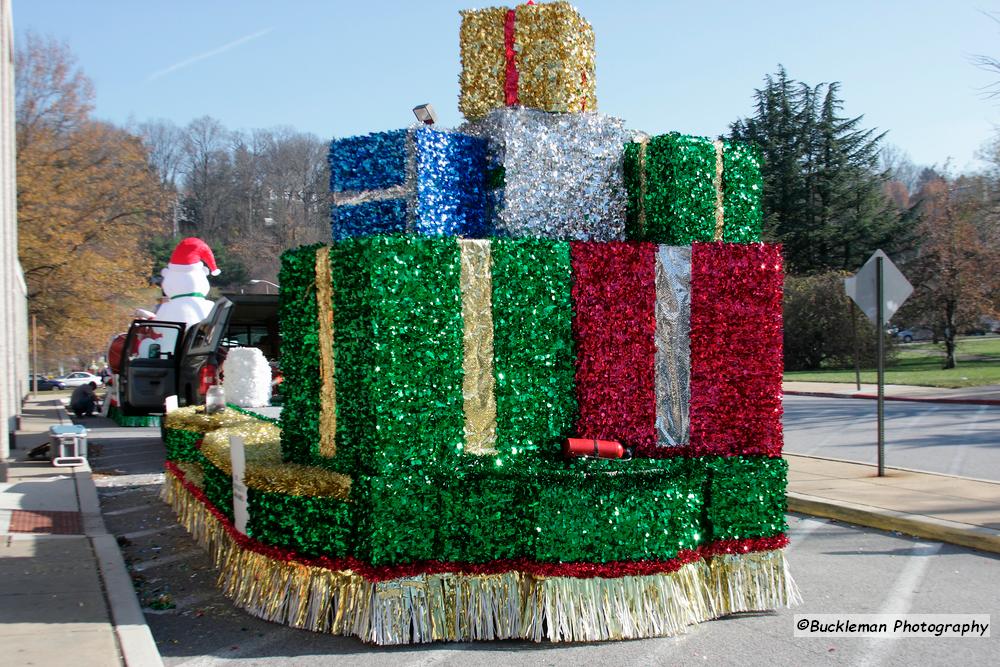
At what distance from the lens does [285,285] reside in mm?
6383

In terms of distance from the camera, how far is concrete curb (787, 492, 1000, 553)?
747 centimetres

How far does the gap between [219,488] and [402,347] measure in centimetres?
266

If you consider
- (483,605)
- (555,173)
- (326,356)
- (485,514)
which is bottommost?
(483,605)

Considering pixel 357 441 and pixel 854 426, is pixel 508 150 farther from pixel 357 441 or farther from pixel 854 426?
pixel 854 426

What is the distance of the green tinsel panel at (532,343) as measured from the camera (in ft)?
18.6

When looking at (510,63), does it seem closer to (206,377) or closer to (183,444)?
(183,444)

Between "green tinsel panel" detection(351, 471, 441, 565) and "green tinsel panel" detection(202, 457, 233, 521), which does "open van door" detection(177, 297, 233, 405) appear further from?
"green tinsel panel" detection(351, 471, 441, 565)

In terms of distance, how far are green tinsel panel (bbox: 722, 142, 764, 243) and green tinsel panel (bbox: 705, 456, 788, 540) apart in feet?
5.49

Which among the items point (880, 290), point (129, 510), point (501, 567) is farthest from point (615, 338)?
point (129, 510)

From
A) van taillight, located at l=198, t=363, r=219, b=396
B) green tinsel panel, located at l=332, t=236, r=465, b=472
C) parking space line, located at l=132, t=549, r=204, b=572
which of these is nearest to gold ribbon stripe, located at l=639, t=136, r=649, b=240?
green tinsel panel, located at l=332, t=236, r=465, b=472

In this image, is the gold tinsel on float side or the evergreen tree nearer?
the gold tinsel on float side

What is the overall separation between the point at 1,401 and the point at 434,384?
29.9 ft

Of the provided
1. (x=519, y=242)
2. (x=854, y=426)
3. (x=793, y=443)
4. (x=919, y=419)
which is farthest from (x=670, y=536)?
(x=919, y=419)

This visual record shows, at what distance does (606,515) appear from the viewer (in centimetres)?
535
